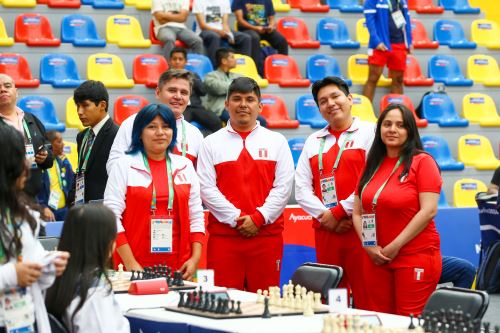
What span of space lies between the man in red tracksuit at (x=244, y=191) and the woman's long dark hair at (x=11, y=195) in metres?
2.91

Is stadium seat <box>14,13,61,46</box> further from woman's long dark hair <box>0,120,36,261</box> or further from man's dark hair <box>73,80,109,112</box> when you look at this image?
woman's long dark hair <box>0,120,36,261</box>

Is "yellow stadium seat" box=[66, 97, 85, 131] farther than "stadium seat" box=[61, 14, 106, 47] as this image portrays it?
No

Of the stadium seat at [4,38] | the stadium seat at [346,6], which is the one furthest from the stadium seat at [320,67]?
the stadium seat at [4,38]

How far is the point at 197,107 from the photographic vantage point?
1134 cm

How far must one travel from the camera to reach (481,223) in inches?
380

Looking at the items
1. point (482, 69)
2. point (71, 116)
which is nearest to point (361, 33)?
point (482, 69)

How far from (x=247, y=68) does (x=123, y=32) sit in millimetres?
1522

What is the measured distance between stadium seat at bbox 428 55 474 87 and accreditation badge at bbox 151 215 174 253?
29.0 feet

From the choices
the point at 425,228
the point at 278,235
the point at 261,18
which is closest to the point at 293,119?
the point at 261,18

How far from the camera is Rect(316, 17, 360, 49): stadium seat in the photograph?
1436 centimetres

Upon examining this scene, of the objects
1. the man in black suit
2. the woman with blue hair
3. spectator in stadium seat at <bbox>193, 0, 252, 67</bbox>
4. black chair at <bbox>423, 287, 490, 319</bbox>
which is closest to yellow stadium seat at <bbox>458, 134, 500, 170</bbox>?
spectator in stadium seat at <bbox>193, 0, 252, 67</bbox>

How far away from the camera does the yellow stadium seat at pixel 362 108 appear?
12.9 m

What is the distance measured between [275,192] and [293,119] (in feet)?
20.2

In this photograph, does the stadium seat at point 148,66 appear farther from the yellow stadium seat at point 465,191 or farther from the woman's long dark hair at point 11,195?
the woman's long dark hair at point 11,195
